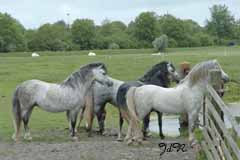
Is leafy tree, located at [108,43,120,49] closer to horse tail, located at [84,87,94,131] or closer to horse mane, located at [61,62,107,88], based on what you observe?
horse tail, located at [84,87,94,131]

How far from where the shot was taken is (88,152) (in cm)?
921

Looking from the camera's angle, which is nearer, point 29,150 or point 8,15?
point 29,150

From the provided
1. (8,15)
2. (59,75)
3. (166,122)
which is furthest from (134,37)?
(166,122)

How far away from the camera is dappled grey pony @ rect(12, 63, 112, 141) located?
1140cm

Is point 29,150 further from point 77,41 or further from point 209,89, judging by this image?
point 77,41

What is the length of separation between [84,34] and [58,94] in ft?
231

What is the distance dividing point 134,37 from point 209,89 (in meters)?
78.9

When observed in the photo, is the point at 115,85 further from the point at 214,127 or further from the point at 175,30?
the point at 175,30

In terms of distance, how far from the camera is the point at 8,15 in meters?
86.3

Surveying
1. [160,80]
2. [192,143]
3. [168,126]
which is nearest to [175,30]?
[168,126]

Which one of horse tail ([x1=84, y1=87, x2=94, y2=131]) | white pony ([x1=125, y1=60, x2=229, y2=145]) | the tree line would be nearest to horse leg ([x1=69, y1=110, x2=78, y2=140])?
horse tail ([x1=84, y1=87, x2=94, y2=131])

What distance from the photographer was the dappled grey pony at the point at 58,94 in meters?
11.4

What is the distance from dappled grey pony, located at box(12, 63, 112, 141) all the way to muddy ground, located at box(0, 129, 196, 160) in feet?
3.27

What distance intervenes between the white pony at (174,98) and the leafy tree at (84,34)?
71.1 metres
